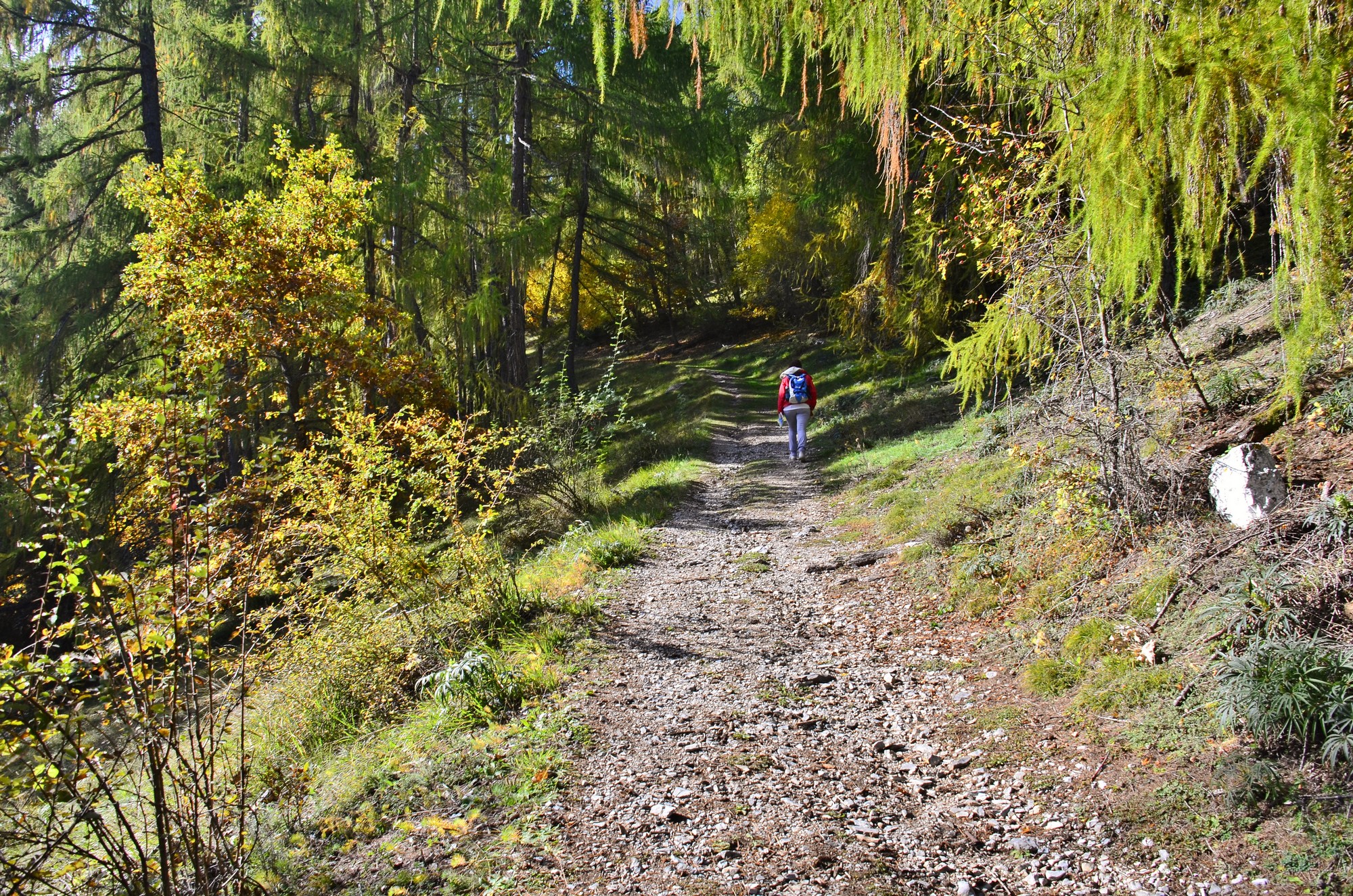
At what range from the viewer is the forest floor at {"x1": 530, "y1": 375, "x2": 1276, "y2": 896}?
320 cm

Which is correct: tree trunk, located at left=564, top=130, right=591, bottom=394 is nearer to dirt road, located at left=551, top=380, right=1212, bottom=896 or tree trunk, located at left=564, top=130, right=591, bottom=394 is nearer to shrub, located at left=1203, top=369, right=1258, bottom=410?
dirt road, located at left=551, top=380, right=1212, bottom=896

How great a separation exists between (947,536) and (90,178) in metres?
16.9

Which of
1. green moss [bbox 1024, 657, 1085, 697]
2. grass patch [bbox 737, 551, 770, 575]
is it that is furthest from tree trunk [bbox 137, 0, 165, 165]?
green moss [bbox 1024, 657, 1085, 697]

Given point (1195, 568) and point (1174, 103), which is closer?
point (1174, 103)

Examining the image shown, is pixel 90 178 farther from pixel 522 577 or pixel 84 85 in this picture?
pixel 522 577

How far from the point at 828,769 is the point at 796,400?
28.3 ft

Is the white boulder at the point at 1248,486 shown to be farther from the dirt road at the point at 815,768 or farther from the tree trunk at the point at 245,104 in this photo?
the tree trunk at the point at 245,104

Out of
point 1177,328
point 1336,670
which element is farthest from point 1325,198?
point 1177,328

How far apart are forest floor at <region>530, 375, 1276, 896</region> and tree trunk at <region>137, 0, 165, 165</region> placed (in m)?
14.1

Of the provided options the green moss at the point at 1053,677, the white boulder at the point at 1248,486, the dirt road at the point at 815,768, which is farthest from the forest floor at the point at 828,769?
the white boulder at the point at 1248,486

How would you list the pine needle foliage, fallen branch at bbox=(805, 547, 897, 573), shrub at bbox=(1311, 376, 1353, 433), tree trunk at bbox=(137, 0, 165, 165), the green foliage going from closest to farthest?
the pine needle foliage
the green foliage
shrub at bbox=(1311, 376, 1353, 433)
fallen branch at bbox=(805, 547, 897, 573)
tree trunk at bbox=(137, 0, 165, 165)

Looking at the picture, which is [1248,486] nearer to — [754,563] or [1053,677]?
[1053,677]

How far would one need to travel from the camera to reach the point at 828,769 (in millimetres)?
4078

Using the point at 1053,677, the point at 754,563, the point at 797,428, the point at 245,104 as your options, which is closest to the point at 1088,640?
A: the point at 1053,677
